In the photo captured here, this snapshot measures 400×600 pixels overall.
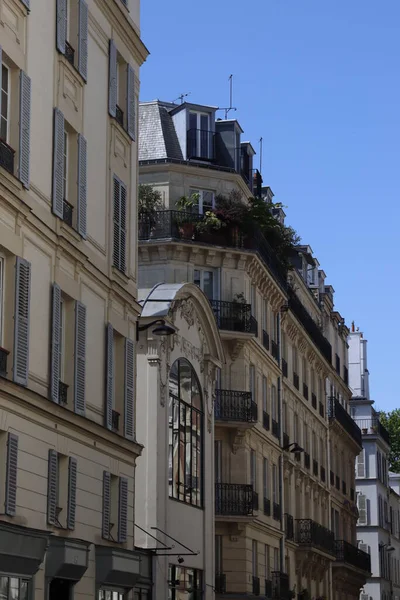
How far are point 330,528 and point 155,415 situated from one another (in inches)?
1304

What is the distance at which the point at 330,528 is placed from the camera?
6500 cm

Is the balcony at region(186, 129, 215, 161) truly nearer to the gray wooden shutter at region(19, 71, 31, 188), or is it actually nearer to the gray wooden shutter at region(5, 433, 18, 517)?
the gray wooden shutter at region(19, 71, 31, 188)

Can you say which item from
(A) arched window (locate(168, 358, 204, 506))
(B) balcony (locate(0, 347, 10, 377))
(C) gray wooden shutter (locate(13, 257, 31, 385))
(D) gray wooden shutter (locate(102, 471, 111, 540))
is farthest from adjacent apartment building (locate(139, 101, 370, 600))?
(B) balcony (locate(0, 347, 10, 377))

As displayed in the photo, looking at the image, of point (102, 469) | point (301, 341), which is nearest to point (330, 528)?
point (301, 341)

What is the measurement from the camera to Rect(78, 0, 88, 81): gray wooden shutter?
26484mm

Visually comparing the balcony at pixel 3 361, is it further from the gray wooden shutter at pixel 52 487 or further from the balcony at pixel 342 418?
the balcony at pixel 342 418

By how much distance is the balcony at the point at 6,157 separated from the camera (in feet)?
70.6

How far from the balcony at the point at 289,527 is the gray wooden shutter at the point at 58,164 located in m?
29.4

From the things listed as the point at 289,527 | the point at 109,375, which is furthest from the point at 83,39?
the point at 289,527

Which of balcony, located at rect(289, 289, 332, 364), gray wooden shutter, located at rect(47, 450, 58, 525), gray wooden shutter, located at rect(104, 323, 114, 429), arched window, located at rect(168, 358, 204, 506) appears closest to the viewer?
gray wooden shutter, located at rect(47, 450, 58, 525)

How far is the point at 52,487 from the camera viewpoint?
23.5 metres

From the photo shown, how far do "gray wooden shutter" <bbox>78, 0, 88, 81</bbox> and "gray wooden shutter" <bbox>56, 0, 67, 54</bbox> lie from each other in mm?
901

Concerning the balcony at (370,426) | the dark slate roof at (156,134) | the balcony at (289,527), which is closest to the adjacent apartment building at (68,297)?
the dark slate roof at (156,134)

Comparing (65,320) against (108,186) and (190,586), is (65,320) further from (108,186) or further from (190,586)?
(190,586)
